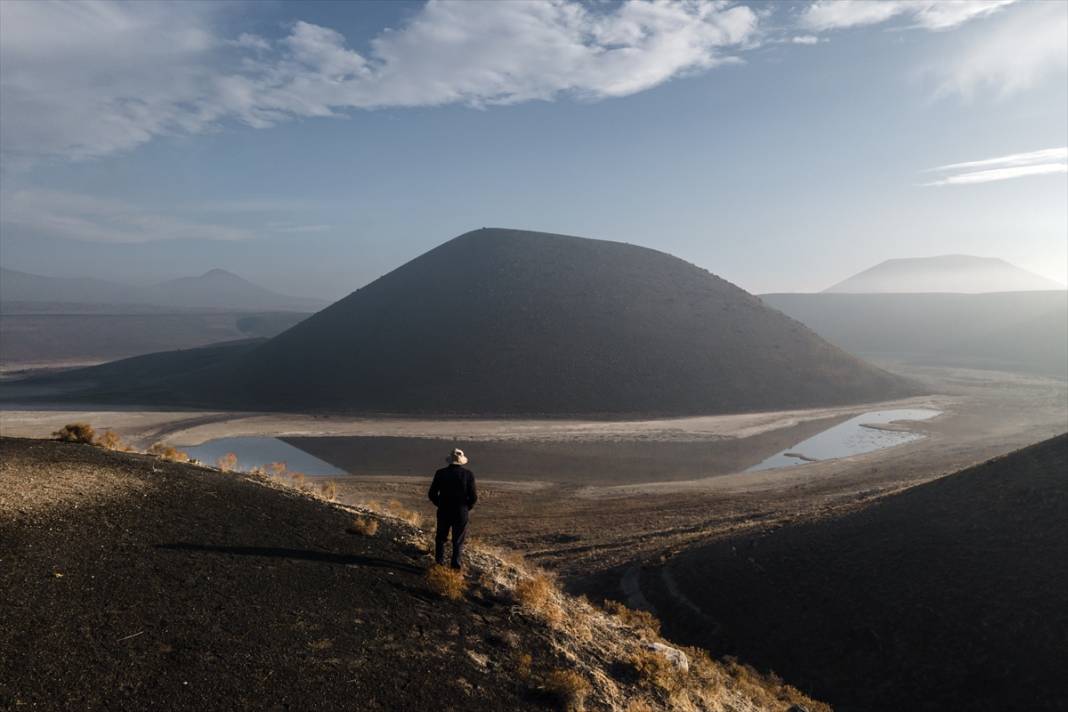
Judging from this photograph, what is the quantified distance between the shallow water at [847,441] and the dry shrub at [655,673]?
98.1 feet

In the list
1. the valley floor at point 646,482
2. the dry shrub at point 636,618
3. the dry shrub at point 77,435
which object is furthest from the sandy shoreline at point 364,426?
the dry shrub at point 636,618

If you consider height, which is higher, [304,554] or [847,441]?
[304,554]

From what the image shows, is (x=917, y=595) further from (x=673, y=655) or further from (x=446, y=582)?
(x=446, y=582)

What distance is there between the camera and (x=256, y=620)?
7.06 m

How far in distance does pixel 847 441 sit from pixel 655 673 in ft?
137

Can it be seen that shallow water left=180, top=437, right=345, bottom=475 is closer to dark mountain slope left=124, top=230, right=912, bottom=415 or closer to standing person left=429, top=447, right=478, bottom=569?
dark mountain slope left=124, top=230, right=912, bottom=415

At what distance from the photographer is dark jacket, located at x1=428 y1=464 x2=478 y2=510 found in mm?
9125

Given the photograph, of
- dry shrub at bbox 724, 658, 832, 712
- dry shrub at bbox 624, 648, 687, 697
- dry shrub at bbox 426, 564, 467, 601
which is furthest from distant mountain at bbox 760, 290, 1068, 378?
dry shrub at bbox 426, 564, 467, 601

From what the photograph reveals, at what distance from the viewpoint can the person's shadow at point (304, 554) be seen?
8.55 m

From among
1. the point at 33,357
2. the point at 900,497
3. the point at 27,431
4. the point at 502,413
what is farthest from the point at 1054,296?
the point at 33,357

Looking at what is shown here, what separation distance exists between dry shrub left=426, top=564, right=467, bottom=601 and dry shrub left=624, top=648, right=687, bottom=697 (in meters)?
2.28

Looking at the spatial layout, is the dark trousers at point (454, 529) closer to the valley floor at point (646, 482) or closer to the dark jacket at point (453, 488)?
the dark jacket at point (453, 488)

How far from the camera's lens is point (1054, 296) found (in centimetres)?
14788

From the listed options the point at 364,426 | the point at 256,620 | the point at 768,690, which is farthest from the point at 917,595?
the point at 364,426
